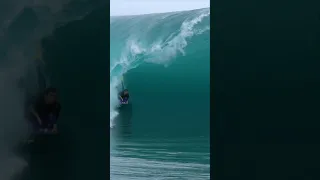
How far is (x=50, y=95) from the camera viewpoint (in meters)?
3.53

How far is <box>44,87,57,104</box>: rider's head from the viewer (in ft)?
11.5

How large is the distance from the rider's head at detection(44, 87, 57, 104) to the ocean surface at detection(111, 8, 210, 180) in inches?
145

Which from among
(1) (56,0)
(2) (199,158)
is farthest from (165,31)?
(1) (56,0)

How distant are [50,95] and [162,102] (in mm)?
4066

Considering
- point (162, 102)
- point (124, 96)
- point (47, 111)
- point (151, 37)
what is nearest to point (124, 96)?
point (124, 96)

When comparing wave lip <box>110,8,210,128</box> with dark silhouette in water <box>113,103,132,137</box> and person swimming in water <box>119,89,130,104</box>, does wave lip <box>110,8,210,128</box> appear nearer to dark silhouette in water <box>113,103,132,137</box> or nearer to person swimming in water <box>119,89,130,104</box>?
person swimming in water <box>119,89,130,104</box>

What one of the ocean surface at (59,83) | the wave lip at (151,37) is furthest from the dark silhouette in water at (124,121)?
the ocean surface at (59,83)

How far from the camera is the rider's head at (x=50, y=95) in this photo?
3.52m

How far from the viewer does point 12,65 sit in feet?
11.1
